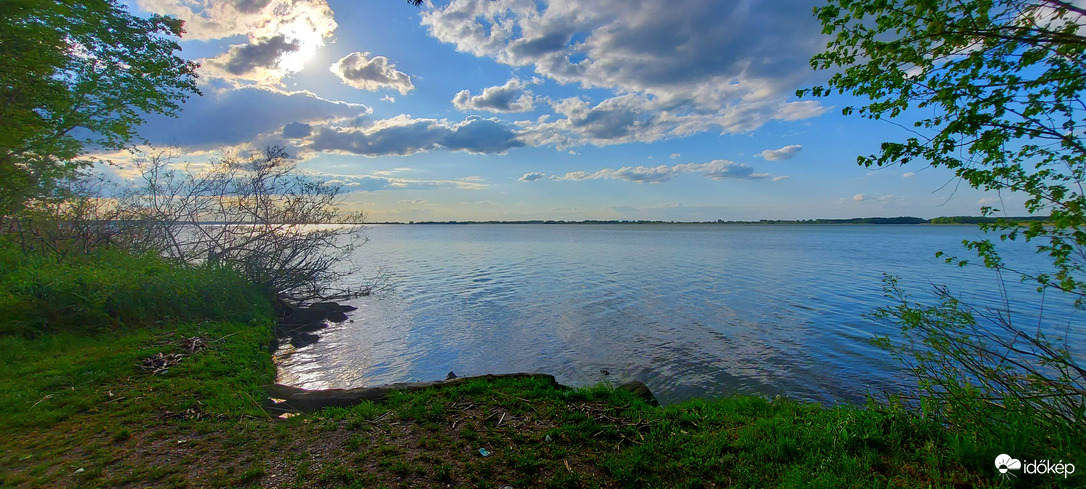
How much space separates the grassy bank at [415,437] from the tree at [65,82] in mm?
4618

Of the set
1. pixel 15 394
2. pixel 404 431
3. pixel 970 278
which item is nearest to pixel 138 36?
pixel 15 394

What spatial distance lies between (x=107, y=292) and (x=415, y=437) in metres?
10.9

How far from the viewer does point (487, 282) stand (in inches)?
1081

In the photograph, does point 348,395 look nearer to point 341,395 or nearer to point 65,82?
point 341,395

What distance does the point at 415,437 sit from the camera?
5719 millimetres

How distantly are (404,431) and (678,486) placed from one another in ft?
12.5

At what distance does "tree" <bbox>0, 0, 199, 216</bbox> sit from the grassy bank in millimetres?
4618

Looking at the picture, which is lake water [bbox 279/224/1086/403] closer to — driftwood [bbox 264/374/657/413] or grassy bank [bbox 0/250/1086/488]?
driftwood [bbox 264/374/657/413]

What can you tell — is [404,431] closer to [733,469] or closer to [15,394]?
[733,469]

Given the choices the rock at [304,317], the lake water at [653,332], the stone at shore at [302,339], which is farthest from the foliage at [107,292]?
the lake water at [653,332]
